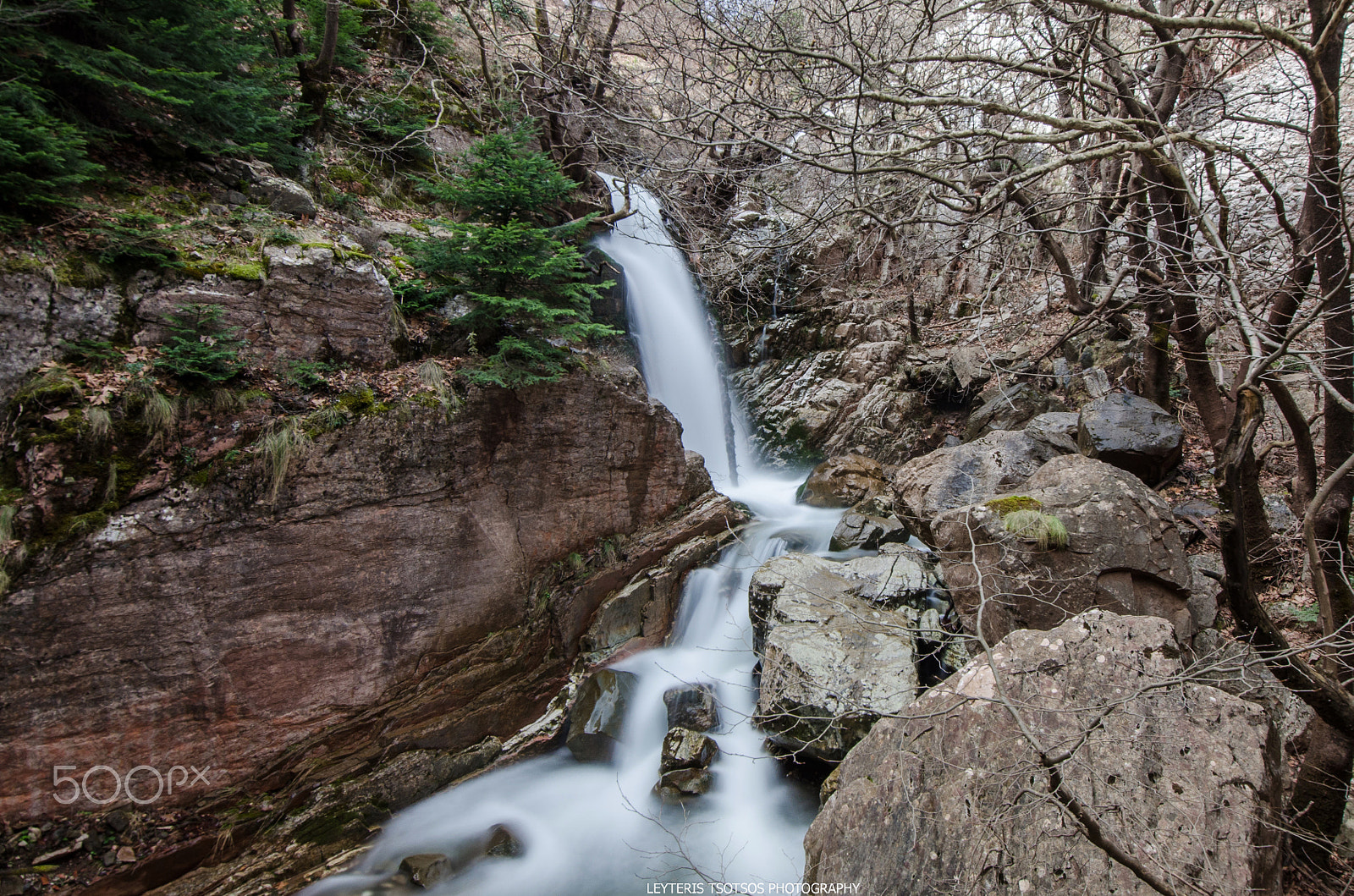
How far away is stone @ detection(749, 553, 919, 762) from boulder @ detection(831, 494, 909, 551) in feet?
3.66

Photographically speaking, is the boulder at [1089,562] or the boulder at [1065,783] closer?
the boulder at [1065,783]

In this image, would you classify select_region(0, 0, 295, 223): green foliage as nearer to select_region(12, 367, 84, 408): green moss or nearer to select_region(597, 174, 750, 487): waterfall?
select_region(12, 367, 84, 408): green moss

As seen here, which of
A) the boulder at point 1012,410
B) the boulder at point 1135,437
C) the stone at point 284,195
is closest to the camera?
the stone at point 284,195

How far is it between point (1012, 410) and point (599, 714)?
22.4 ft

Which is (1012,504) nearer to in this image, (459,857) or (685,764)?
(685,764)

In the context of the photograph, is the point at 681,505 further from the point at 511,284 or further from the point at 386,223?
the point at 386,223

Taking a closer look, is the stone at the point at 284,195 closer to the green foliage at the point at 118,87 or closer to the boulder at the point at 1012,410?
the green foliage at the point at 118,87

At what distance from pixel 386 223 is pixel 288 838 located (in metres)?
6.13

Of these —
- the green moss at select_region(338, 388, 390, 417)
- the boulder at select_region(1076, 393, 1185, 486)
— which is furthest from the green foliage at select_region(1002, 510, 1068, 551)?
the green moss at select_region(338, 388, 390, 417)

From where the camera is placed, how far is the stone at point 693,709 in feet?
18.2

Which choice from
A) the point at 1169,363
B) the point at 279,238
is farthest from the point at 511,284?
the point at 1169,363

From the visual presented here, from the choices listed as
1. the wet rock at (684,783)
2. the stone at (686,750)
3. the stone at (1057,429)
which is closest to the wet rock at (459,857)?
the wet rock at (684,783)

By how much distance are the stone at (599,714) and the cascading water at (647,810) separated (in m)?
0.09

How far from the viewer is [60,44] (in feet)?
13.8
